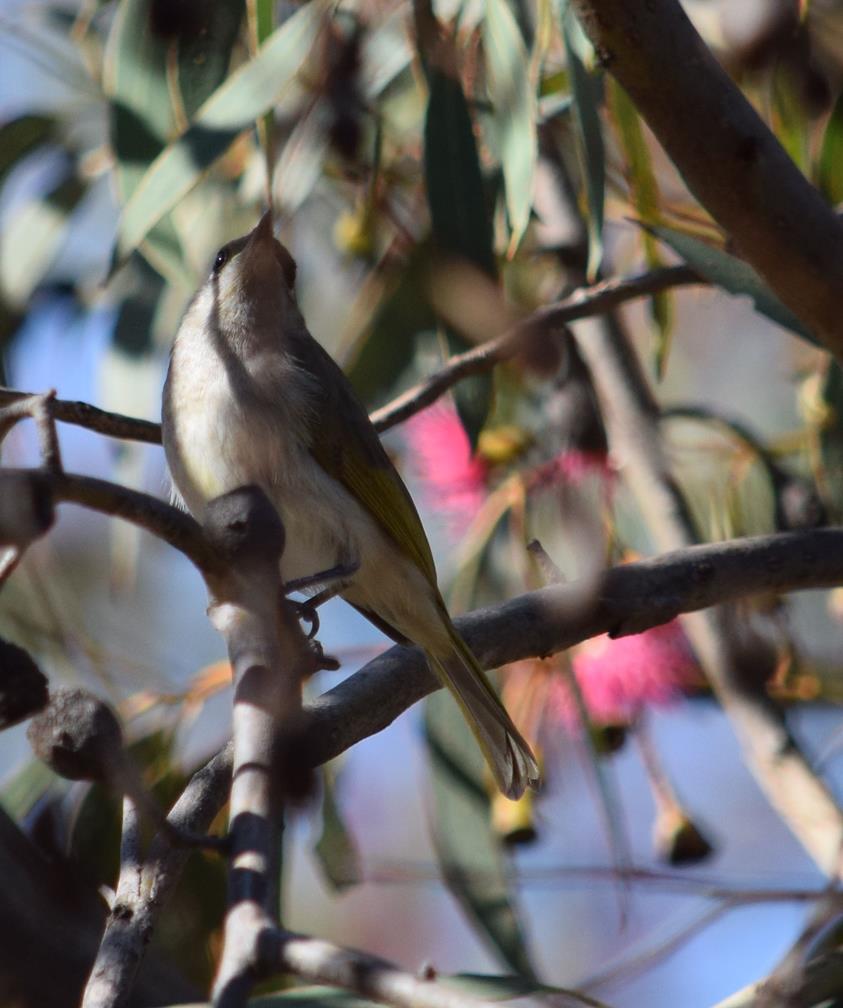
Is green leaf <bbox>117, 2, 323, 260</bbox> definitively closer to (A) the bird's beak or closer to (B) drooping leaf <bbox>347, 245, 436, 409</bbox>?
(A) the bird's beak

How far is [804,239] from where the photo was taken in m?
1.85

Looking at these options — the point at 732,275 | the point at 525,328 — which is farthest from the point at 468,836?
the point at 732,275

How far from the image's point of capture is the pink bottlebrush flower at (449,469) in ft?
10.8

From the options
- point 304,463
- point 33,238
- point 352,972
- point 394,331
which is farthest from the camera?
point 33,238

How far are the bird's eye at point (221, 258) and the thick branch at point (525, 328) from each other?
2.27 ft

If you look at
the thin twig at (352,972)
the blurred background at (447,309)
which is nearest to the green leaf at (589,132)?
the blurred background at (447,309)

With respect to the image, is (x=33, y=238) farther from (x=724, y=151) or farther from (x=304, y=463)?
(x=724, y=151)

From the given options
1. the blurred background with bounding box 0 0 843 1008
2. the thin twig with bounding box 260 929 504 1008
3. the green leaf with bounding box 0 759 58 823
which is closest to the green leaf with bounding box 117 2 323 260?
the blurred background with bounding box 0 0 843 1008

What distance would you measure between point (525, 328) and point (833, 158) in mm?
793

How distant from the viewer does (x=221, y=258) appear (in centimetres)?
297

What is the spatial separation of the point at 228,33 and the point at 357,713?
1607 mm

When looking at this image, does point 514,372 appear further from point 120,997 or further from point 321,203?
point 120,997

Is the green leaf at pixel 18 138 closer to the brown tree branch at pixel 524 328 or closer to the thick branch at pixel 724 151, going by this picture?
the brown tree branch at pixel 524 328

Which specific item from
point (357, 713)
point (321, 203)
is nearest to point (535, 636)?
point (357, 713)
